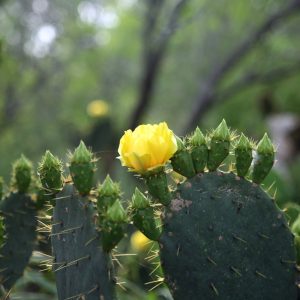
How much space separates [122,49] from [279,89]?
19.9 feet

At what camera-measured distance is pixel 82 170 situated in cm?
208

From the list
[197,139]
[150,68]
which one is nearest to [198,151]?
[197,139]

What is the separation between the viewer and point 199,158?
7.18 feet

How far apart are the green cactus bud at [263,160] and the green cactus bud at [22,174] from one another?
3.08ft

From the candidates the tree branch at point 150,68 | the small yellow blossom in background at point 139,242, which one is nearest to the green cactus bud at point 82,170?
the small yellow blossom in background at point 139,242

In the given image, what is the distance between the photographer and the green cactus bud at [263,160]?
2.23 meters

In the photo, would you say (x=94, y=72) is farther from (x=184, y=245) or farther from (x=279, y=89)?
(x=184, y=245)

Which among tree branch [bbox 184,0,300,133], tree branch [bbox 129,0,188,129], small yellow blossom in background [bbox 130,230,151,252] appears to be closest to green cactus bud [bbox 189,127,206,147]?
small yellow blossom in background [bbox 130,230,151,252]

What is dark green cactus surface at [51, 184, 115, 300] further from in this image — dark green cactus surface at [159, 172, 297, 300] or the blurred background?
the blurred background

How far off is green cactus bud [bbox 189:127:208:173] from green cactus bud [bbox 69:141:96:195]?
0.35m

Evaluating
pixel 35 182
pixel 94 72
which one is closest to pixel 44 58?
pixel 94 72

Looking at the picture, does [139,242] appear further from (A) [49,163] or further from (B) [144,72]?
(B) [144,72]

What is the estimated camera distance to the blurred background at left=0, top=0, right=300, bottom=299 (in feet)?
35.6

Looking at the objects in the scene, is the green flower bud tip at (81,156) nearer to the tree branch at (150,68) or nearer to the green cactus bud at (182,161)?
the green cactus bud at (182,161)
